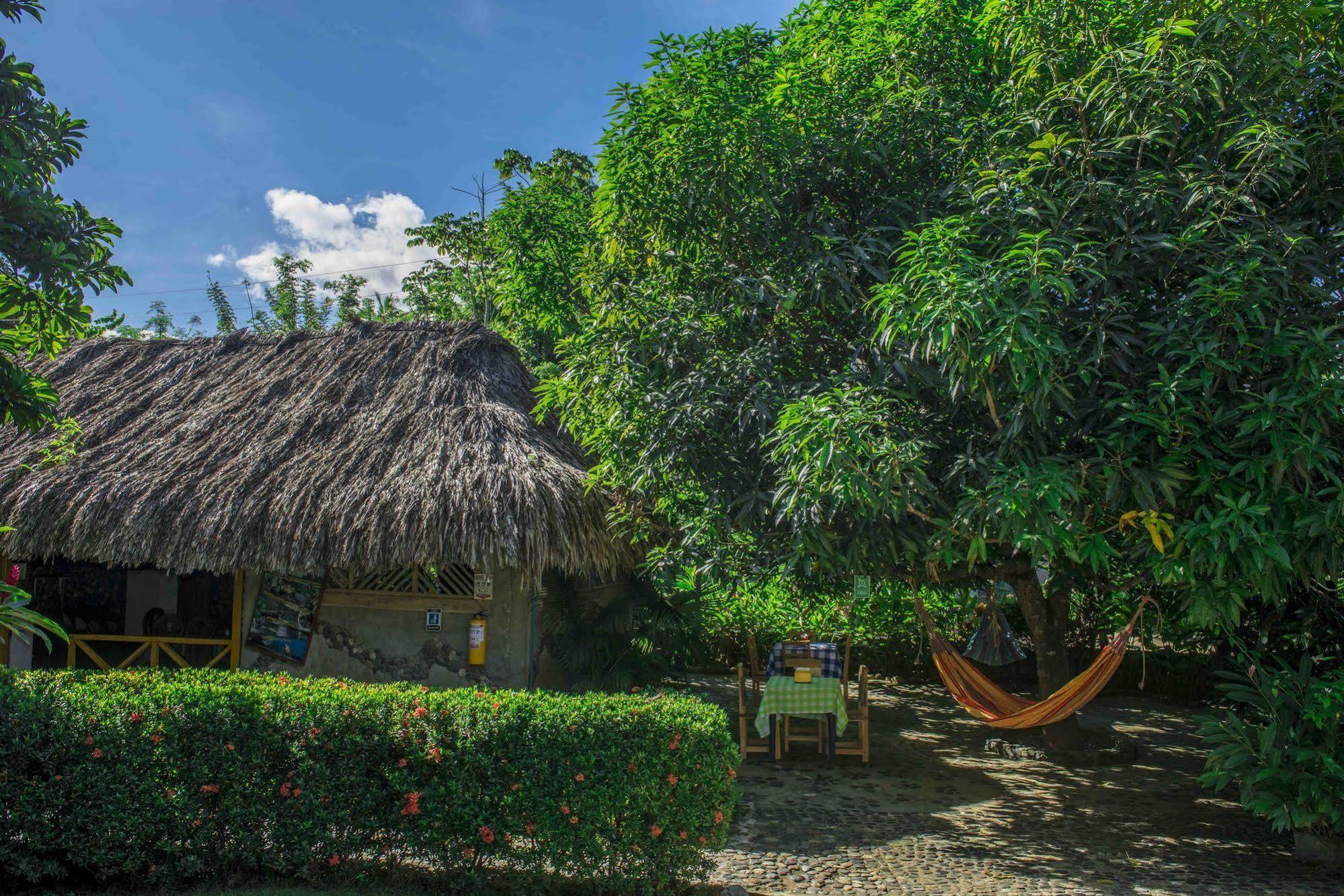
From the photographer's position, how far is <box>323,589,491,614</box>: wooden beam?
7820mm

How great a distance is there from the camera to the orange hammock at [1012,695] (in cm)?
565

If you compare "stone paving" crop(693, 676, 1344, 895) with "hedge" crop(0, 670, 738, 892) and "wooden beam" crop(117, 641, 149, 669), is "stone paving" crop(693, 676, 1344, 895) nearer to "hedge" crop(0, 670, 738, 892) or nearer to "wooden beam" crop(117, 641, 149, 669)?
"hedge" crop(0, 670, 738, 892)

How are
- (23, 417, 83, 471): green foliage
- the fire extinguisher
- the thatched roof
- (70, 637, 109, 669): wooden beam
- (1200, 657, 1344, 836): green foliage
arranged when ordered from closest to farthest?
(1200, 657, 1344, 836): green foliage
(23, 417, 83, 471): green foliage
the thatched roof
the fire extinguisher
(70, 637, 109, 669): wooden beam

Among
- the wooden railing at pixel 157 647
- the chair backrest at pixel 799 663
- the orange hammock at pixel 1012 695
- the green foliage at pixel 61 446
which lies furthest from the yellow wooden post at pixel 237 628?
the orange hammock at pixel 1012 695

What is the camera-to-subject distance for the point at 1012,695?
20.8ft

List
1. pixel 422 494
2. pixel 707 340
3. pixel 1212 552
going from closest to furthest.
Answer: pixel 1212 552, pixel 707 340, pixel 422 494

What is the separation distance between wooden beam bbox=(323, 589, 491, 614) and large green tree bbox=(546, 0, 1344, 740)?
223 cm

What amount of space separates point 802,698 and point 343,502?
4.19 meters

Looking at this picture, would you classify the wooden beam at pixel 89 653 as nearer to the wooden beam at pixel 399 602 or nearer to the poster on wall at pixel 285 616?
the poster on wall at pixel 285 616

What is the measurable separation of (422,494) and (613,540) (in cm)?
177

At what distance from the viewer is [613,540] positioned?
8.05m

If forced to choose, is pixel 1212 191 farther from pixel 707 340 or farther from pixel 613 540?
pixel 613 540

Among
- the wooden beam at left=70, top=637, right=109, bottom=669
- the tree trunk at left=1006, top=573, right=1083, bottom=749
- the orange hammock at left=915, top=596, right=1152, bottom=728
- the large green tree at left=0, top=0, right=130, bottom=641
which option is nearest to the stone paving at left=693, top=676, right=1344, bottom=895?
the tree trunk at left=1006, top=573, right=1083, bottom=749

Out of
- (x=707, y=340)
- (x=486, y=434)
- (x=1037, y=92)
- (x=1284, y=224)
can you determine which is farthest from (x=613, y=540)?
(x=1284, y=224)
